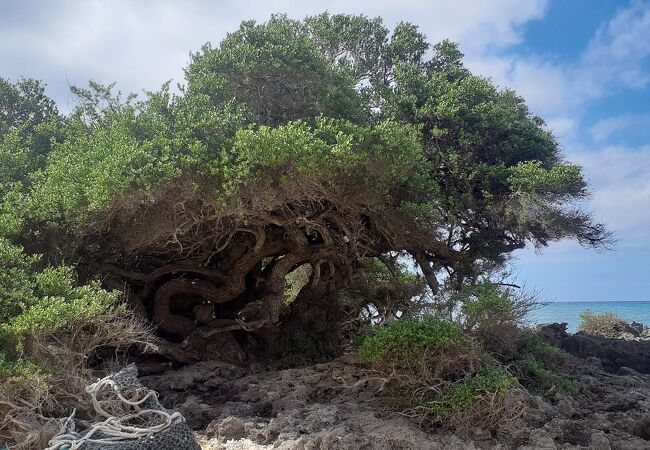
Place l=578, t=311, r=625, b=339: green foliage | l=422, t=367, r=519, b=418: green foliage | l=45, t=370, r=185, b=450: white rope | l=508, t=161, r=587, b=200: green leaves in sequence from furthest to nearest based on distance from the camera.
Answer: l=578, t=311, r=625, b=339: green foliage, l=508, t=161, r=587, b=200: green leaves, l=422, t=367, r=519, b=418: green foliage, l=45, t=370, r=185, b=450: white rope

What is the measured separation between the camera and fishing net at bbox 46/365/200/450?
6.24 metres

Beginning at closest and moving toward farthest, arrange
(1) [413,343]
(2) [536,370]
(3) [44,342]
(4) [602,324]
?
(3) [44,342] < (1) [413,343] < (2) [536,370] < (4) [602,324]

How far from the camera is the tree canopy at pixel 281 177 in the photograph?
8.98 metres

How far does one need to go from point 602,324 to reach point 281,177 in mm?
16563

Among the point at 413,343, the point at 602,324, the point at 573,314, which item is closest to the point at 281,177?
the point at 413,343

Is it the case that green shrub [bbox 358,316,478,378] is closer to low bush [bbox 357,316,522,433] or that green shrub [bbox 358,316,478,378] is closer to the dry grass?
low bush [bbox 357,316,522,433]

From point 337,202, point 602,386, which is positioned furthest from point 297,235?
point 602,386

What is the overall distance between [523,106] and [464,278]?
4771mm

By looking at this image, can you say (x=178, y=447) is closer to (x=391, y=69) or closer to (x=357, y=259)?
(x=357, y=259)

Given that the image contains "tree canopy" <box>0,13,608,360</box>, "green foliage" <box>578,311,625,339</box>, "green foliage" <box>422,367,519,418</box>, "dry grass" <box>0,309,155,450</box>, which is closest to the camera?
"dry grass" <box>0,309,155,450</box>

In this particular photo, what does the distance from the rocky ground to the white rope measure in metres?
1.33

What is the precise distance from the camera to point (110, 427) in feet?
21.0

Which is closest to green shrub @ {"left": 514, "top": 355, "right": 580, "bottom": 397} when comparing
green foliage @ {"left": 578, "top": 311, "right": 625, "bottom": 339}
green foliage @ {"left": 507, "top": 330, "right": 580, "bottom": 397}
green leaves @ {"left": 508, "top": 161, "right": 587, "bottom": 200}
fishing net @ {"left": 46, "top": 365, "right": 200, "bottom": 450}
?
green foliage @ {"left": 507, "top": 330, "right": 580, "bottom": 397}

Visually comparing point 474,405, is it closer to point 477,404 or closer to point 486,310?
point 477,404
